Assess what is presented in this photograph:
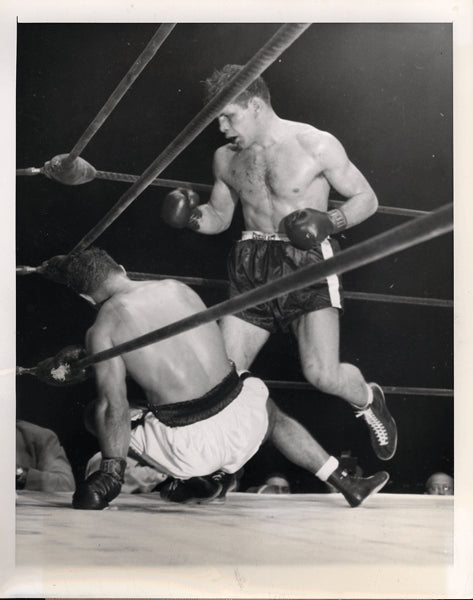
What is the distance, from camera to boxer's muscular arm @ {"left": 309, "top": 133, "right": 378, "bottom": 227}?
2.20 m

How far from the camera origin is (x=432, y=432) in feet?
7.24

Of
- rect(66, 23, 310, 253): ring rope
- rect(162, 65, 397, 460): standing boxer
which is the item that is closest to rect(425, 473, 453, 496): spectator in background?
rect(162, 65, 397, 460): standing boxer

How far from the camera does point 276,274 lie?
2.21 metres

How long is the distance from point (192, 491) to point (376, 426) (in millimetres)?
495

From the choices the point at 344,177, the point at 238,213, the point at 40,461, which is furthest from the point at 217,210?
the point at 40,461

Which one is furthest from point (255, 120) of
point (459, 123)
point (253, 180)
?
point (459, 123)

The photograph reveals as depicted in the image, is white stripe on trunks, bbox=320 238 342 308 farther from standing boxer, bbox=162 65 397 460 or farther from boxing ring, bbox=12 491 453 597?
boxing ring, bbox=12 491 453 597

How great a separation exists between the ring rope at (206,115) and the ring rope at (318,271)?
0.29m

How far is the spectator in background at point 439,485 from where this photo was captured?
2.18 metres

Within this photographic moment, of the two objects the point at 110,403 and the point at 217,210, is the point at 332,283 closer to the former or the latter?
the point at 217,210

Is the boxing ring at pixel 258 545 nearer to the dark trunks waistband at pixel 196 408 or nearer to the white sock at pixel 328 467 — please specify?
the white sock at pixel 328 467

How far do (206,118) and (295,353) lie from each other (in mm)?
625

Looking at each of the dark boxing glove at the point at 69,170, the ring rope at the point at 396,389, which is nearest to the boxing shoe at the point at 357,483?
the ring rope at the point at 396,389

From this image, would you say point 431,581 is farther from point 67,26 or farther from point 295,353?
point 67,26
